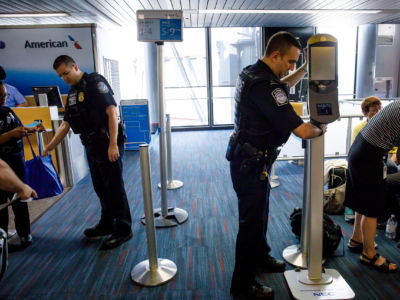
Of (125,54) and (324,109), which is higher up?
(125,54)

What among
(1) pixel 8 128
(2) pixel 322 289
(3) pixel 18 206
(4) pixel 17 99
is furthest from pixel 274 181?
(4) pixel 17 99

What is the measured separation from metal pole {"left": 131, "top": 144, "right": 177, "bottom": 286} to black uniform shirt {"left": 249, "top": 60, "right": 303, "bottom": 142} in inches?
32.0

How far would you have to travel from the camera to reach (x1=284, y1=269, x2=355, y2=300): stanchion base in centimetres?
182

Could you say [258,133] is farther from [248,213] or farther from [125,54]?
[125,54]

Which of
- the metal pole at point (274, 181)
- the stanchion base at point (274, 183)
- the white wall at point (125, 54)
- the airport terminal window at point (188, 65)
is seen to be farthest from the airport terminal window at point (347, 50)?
the stanchion base at point (274, 183)

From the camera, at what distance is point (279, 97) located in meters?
1.56

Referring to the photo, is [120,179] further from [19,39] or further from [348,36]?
[348,36]

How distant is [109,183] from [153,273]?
0.84 m

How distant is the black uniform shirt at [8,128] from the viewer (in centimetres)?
233

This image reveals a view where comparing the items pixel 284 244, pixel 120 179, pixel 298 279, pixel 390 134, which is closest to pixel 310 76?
pixel 390 134

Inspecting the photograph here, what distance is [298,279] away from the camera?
6.42 feet

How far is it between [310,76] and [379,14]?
6.78 meters

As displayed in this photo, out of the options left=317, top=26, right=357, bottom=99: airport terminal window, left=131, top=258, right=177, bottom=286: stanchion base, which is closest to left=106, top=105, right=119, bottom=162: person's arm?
left=131, top=258, right=177, bottom=286: stanchion base

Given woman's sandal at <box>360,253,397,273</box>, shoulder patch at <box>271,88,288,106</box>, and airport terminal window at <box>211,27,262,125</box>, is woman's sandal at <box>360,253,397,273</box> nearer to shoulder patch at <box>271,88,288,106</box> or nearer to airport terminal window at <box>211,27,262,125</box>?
shoulder patch at <box>271,88,288,106</box>
